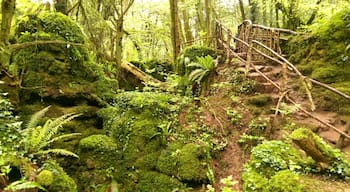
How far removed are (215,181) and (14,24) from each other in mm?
6728

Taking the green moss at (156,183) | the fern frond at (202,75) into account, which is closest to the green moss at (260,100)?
the fern frond at (202,75)

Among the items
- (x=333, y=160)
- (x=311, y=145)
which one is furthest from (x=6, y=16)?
(x=333, y=160)

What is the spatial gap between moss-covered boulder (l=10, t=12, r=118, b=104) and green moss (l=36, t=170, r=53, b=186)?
3.16 metres

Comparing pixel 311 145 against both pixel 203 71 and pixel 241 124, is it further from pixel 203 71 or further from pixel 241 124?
pixel 203 71

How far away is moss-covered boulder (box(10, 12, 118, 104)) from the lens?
8039 mm

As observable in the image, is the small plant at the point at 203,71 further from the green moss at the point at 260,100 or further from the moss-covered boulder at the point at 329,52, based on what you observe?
the moss-covered boulder at the point at 329,52

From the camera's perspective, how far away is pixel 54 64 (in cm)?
838

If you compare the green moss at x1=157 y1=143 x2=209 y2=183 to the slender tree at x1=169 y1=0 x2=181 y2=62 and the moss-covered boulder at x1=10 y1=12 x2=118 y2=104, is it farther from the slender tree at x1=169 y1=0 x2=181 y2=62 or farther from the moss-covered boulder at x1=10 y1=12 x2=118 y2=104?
the slender tree at x1=169 y1=0 x2=181 y2=62

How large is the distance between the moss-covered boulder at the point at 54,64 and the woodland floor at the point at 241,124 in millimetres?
2896

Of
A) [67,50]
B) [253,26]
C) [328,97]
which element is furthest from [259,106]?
[67,50]

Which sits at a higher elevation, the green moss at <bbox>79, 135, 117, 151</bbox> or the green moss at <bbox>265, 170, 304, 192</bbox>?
the green moss at <bbox>265, 170, 304, 192</bbox>

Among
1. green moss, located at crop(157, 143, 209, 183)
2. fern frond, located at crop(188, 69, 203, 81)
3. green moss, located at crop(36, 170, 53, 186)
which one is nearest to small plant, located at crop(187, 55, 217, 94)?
fern frond, located at crop(188, 69, 203, 81)

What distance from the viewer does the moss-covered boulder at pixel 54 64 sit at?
316 inches

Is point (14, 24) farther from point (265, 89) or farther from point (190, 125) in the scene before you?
point (265, 89)
